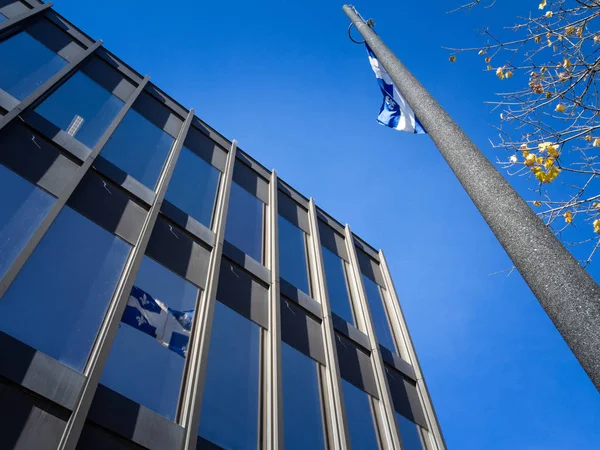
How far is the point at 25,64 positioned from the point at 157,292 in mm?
7700

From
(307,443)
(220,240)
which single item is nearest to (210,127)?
(220,240)

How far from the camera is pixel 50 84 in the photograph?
13.2m

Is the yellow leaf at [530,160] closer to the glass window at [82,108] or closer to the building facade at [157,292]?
the building facade at [157,292]

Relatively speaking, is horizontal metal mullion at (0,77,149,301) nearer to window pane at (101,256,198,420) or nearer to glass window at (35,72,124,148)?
glass window at (35,72,124,148)

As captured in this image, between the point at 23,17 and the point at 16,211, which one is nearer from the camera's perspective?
the point at 16,211

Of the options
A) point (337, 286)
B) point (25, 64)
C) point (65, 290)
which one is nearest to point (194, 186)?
point (25, 64)

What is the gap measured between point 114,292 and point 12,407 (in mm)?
3147

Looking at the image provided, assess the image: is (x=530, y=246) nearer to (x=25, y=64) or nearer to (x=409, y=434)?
(x=409, y=434)

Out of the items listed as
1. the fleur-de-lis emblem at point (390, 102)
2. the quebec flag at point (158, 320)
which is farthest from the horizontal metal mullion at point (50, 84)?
the fleur-de-lis emblem at point (390, 102)

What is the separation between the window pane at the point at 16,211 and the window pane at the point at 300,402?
6.68m

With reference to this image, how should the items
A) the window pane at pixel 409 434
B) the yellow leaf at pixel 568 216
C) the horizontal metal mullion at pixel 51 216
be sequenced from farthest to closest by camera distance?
the window pane at pixel 409 434, the horizontal metal mullion at pixel 51 216, the yellow leaf at pixel 568 216

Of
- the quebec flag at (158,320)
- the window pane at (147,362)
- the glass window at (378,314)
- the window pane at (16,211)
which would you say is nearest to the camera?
the window pane at (147,362)

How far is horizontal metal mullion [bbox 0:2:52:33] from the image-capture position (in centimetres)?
1323

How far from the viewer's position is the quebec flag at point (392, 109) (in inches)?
352
